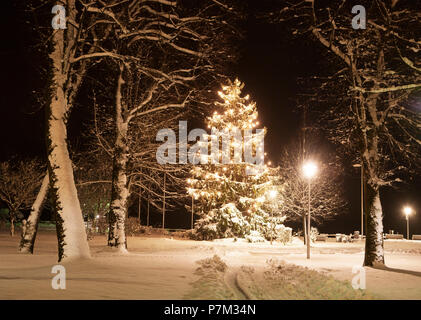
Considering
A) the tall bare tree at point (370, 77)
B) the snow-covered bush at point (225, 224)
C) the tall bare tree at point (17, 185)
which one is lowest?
the snow-covered bush at point (225, 224)

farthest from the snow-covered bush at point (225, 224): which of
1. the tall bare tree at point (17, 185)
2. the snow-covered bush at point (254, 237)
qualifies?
the tall bare tree at point (17, 185)

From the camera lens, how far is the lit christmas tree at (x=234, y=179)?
107 feet

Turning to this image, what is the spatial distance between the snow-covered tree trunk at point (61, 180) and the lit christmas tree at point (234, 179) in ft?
60.6

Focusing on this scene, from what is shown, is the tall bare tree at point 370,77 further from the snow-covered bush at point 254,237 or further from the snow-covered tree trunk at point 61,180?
the snow-covered bush at point 254,237

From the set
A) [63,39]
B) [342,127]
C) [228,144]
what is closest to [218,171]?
[228,144]

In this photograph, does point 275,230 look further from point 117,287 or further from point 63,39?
point 117,287

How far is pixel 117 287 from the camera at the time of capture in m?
8.70

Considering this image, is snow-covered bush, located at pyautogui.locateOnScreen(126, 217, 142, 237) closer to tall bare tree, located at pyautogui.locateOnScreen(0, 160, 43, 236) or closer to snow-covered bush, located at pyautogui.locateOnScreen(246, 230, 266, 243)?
Answer: tall bare tree, located at pyautogui.locateOnScreen(0, 160, 43, 236)

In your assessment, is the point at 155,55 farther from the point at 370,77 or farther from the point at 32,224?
the point at 370,77

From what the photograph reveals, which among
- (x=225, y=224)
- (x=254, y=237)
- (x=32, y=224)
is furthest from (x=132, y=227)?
(x=32, y=224)

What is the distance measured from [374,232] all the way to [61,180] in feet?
35.6

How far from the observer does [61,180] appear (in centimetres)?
1316

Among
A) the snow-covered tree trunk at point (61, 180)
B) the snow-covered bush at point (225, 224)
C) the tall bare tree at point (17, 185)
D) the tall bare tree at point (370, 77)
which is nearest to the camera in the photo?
the snow-covered tree trunk at point (61, 180)

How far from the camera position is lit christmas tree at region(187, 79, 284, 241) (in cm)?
3247
